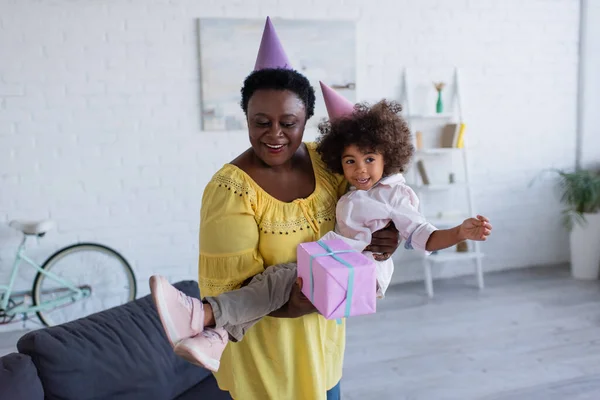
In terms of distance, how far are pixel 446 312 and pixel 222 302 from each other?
2845 mm

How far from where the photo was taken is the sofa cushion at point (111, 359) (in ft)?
5.10

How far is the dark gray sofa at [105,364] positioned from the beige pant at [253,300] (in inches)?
27.7

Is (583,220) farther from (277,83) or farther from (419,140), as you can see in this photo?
(277,83)

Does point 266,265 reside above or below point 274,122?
below

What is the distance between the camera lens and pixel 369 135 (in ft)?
4.40

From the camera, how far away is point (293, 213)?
1.21 m

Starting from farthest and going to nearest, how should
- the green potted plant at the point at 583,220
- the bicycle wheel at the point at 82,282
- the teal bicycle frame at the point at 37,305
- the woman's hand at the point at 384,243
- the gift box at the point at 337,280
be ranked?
the green potted plant at the point at 583,220 < the bicycle wheel at the point at 82,282 < the teal bicycle frame at the point at 37,305 < the woman's hand at the point at 384,243 < the gift box at the point at 337,280

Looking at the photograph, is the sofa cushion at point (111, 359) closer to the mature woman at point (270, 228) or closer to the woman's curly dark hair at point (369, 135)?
the mature woman at point (270, 228)

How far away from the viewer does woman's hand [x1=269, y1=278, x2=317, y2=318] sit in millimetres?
1152

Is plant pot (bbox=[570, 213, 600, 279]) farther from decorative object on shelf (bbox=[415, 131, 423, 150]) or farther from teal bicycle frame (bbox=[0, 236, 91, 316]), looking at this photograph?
teal bicycle frame (bbox=[0, 236, 91, 316])

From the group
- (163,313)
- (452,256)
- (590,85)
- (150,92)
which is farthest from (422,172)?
(163,313)

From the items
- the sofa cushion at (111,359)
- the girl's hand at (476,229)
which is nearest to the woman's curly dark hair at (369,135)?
the girl's hand at (476,229)

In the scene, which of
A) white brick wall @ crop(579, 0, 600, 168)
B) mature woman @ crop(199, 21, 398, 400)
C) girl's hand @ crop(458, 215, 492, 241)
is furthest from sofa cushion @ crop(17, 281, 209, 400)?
white brick wall @ crop(579, 0, 600, 168)

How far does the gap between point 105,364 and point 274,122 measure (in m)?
1.04
